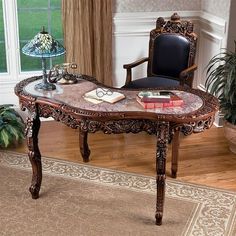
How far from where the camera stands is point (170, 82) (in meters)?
4.19

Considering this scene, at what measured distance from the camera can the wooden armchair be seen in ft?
13.9

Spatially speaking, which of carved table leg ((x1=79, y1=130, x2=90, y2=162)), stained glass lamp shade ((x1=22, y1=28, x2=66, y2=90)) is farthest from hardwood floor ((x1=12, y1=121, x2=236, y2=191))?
stained glass lamp shade ((x1=22, y1=28, x2=66, y2=90))

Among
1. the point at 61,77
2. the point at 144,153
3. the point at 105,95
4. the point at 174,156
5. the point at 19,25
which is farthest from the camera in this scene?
the point at 19,25

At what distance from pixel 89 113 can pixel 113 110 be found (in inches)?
5.8

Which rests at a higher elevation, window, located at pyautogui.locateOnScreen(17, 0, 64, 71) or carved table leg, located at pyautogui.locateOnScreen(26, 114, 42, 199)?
window, located at pyautogui.locateOnScreen(17, 0, 64, 71)

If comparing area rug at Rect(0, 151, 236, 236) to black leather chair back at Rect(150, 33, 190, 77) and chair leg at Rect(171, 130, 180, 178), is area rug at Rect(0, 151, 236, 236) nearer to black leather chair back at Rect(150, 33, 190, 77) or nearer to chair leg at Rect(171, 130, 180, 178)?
chair leg at Rect(171, 130, 180, 178)

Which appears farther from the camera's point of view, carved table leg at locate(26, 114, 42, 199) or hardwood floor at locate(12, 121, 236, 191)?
hardwood floor at locate(12, 121, 236, 191)

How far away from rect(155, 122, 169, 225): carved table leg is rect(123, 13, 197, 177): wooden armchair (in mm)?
1428

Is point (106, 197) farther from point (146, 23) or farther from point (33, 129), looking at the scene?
point (146, 23)

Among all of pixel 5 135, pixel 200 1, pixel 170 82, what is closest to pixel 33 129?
pixel 5 135

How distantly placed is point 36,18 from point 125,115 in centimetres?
235

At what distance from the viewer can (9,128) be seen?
405 cm

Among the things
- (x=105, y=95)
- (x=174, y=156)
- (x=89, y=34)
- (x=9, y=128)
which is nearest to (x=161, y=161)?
(x=105, y=95)

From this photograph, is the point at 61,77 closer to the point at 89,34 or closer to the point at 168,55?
the point at 89,34
